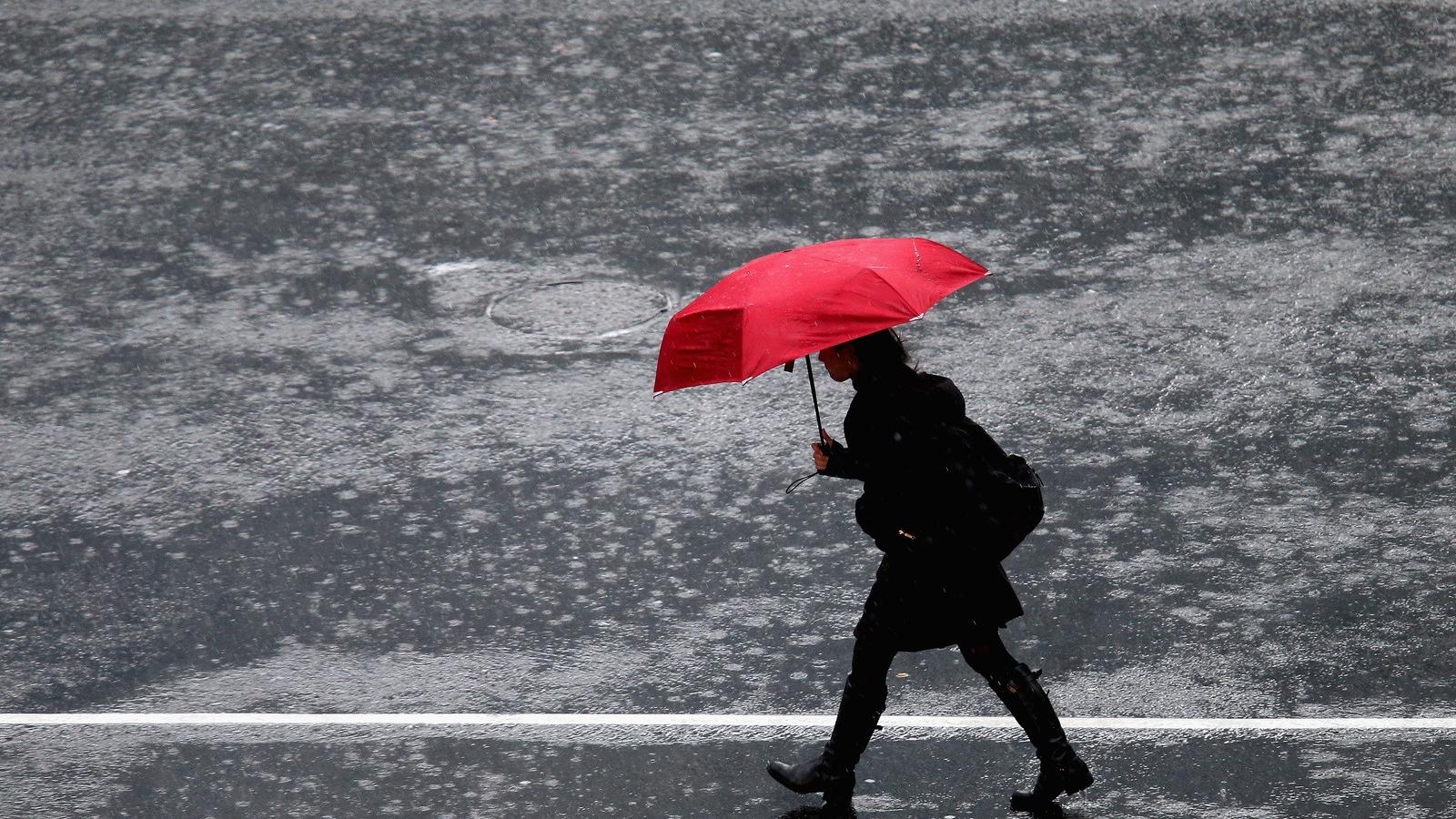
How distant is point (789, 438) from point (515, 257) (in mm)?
2531

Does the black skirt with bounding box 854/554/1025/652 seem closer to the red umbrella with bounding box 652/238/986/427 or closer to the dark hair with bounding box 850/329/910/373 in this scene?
the dark hair with bounding box 850/329/910/373

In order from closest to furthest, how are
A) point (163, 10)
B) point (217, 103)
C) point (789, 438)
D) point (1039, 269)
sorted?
point (789, 438), point (1039, 269), point (217, 103), point (163, 10)

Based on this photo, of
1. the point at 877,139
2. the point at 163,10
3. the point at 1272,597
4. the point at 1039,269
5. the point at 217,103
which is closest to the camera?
the point at 1272,597

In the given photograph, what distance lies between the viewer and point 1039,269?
374 inches

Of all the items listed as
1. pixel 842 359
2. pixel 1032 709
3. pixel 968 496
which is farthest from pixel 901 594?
pixel 842 359

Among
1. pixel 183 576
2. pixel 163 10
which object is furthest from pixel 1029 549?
pixel 163 10

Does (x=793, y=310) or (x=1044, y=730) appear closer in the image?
(x=793, y=310)

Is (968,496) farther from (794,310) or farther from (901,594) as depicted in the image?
(794,310)

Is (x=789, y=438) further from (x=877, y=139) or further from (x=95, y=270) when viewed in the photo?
(x=95, y=270)

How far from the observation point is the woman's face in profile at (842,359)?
5.25 metres

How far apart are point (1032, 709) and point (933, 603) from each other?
0.47 meters

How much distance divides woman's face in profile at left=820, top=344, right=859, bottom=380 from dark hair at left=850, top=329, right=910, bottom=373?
16 millimetres

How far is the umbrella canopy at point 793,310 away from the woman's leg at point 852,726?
1.11 metres

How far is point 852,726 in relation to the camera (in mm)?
5551
